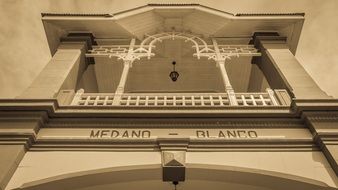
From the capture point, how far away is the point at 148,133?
8438mm

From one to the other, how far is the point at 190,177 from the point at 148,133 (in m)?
1.52

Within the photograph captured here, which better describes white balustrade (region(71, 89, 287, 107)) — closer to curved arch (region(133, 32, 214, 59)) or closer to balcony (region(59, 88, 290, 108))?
Answer: balcony (region(59, 88, 290, 108))

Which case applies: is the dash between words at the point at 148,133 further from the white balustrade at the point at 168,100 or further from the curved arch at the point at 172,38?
the curved arch at the point at 172,38

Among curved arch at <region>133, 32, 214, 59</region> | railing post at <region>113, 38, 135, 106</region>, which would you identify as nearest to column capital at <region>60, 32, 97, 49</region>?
railing post at <region>113, 38, 135, 106</region>

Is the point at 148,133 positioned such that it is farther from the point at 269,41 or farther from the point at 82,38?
the point at 269,41

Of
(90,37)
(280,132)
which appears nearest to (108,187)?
(280,132)

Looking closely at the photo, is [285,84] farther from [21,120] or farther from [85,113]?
[21,120]

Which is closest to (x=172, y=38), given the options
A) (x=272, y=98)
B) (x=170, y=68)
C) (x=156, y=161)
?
(x=170, y=68)

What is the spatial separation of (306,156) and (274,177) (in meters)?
1.03

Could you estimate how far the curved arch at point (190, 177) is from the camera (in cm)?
709

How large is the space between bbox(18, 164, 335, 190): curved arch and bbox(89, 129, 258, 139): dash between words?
1024 millimetres

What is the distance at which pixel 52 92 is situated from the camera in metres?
9.53

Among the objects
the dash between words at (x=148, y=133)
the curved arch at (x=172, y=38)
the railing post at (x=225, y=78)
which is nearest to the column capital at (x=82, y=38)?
the curved arch at (x=172, y=38)

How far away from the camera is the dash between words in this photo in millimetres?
8320
